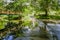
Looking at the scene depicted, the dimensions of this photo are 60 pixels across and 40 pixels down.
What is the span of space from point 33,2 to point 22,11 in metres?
0.23

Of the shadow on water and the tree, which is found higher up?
the tree

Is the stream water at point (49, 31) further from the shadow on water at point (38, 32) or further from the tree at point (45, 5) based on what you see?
the tree at point (45, 5)

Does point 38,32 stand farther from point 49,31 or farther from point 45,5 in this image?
point 45,5

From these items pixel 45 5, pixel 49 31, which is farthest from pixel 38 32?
pixel 45 5

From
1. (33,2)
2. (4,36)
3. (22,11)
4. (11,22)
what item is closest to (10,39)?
(4,36)

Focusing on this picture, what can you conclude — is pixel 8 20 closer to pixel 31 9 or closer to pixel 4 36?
pixel 4 36

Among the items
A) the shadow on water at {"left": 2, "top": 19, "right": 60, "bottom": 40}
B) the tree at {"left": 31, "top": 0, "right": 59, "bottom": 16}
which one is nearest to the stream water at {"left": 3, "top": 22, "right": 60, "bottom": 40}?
the shadow on water at {"left": 2, "top": 19, "right": 60, "bottom": 40}

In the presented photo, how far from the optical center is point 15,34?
2373 millimetres

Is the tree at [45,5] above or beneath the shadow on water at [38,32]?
above

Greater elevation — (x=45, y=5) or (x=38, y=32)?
(x=45, y=5)

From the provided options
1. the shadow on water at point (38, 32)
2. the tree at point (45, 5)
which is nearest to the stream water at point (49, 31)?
the shadow on water at point (38, 32)

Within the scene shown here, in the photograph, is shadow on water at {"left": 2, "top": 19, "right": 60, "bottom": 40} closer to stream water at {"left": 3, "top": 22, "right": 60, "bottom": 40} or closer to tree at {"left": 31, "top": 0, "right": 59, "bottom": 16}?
stream water at {"left": 3, "top": 22, "right": 60, "bottom": 40}

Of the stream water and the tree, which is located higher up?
the tree

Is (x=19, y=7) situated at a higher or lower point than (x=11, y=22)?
higher
